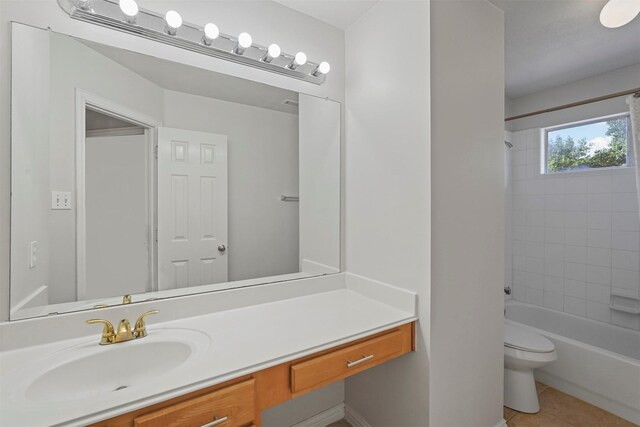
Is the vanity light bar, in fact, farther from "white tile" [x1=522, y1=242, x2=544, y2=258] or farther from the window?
"white tile" [x1=522, y1=242, x2=544, y2=258]

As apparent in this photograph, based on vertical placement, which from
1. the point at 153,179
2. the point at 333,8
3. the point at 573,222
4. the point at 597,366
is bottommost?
the point at 597,366

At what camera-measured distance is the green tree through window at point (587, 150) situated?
2.49 metres

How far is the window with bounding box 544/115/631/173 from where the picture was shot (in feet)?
8.18

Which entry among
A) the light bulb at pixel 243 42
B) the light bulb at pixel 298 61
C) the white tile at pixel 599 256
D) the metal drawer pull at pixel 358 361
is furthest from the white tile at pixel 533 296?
the light bulb at pixel 243 42

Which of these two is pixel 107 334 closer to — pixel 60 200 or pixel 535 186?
pixel 60 200

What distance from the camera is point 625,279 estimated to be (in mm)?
2398

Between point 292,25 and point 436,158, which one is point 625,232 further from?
point 292,25

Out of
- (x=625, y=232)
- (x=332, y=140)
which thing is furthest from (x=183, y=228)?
(x=625, y=232)

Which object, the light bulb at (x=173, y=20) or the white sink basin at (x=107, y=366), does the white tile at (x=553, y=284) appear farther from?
the light bulb at (x=173, y=20)

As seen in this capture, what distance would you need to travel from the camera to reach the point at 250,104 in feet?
5.18

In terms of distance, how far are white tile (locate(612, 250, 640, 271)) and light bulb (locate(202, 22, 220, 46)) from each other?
10.8ft

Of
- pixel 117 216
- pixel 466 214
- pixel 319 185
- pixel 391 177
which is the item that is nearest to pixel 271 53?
pixel 319 185

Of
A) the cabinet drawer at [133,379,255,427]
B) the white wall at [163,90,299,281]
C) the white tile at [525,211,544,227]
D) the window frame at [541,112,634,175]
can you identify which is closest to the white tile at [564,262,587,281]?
the white tile at [525,211,544,227]

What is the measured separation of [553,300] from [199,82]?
135 inches
